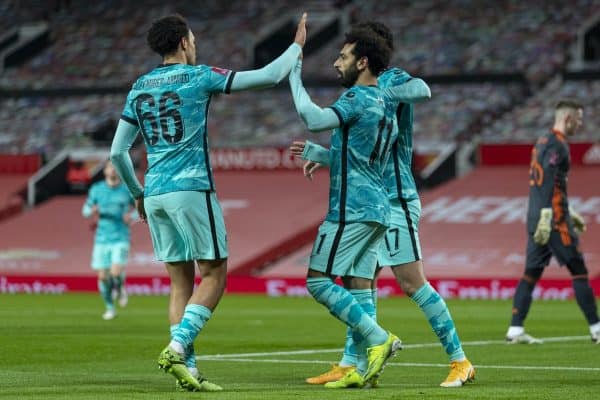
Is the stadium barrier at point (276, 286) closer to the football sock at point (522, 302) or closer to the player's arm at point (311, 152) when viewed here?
the football sock at point (522, 302)

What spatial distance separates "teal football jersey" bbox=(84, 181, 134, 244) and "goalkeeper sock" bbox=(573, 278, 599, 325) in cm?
857

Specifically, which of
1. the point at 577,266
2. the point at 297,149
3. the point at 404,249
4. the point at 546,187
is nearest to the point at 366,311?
the point at 404,249

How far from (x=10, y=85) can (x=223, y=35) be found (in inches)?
277

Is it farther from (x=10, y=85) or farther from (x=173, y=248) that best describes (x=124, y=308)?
(x=10, y=85)

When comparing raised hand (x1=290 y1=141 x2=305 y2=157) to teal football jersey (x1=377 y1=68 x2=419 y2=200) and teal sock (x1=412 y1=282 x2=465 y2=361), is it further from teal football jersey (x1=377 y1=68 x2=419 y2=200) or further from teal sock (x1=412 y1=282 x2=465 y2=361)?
teal sock (x1=412 y1=282 x2=465 y2=361)

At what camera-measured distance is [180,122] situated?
930 cm

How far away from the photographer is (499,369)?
11352 mm

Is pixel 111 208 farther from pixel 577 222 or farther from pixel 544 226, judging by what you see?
pixel 544 226

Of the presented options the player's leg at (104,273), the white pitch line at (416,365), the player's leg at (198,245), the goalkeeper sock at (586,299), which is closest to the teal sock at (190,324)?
the player's leg at (198,245)

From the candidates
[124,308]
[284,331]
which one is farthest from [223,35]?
[284,331]

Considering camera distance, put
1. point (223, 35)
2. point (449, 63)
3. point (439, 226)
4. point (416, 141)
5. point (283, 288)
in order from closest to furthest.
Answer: point (283, 288)
point (439, 226)
point (416, 141)
point (449, 63)
point (223, 35)

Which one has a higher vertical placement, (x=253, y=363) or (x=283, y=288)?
(x=253, y=363)

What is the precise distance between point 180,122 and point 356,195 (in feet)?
3.99

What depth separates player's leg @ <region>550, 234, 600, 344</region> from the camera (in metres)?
14.7
